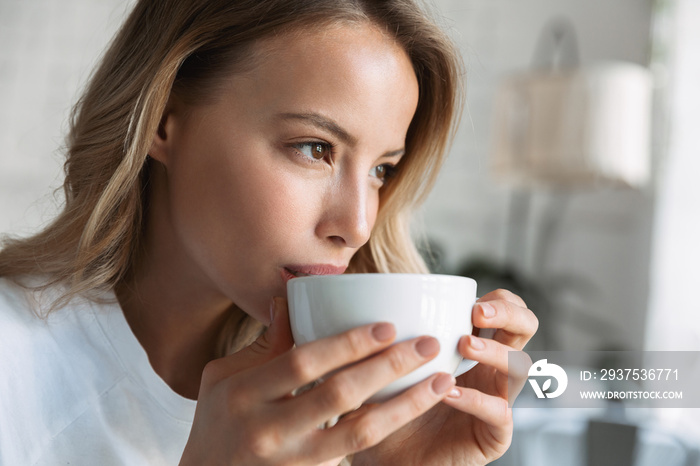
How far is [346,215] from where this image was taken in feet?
2.89

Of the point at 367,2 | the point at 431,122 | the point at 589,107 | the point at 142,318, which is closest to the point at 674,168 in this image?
the point at 589,107

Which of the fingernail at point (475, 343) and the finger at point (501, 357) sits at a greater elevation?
the fingernail at point (475, 343)

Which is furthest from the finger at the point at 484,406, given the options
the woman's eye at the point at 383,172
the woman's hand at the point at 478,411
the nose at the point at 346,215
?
the woman's eye at the point at 383,172

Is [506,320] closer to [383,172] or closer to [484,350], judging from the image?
[484,350]

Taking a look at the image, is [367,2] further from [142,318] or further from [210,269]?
[142,318]

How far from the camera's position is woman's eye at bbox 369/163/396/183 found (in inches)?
44.7

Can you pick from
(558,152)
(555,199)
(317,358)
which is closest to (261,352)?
(317,358)

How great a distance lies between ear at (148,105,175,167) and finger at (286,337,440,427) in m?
0.55

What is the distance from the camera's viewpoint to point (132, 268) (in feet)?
3.67

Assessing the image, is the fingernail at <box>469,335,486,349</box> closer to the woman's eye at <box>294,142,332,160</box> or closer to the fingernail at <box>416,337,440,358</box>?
the fingernail at <box>416,337,440,358</box>

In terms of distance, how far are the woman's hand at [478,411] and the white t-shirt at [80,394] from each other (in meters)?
0.31

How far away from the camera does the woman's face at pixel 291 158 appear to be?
886mm

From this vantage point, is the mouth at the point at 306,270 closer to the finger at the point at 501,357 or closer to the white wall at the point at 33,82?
the finger at the point at 501,357

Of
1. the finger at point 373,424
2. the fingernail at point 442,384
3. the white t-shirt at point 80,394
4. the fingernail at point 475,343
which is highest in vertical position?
the fingernail at point 475,343
